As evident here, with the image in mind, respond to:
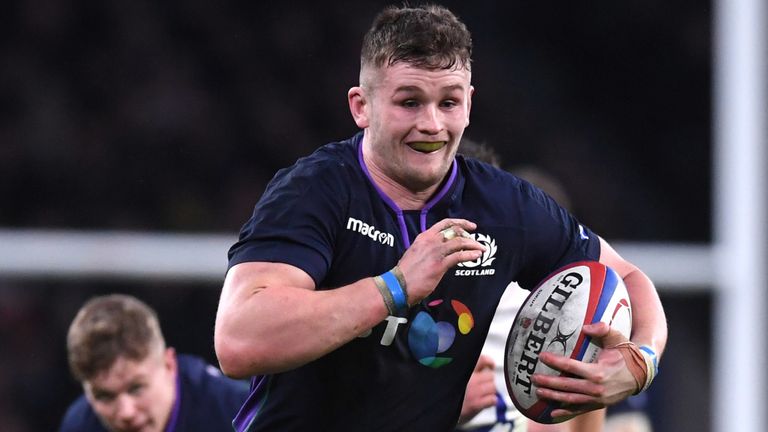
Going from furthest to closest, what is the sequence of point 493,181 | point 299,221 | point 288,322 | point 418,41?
1. point 493,181
2. point 418,41
3. point 299,221
4. point 288,322

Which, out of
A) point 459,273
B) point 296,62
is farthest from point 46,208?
point 459,273

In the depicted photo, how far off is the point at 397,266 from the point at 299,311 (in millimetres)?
296

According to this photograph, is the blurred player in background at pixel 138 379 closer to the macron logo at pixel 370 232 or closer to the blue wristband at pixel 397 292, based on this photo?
the macron logo at pixel 370 232

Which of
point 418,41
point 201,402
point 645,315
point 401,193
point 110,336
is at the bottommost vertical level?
point 201,402

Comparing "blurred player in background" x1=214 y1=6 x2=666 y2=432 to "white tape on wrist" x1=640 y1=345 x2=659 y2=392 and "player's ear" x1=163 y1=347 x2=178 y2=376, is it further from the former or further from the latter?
"player's ear" x1=163 y1=347 x2=178 y2=376

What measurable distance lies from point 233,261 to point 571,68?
7824 millimetres

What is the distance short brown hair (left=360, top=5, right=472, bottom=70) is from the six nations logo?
20.7 inches

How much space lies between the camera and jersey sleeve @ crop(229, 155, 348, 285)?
12.1ft

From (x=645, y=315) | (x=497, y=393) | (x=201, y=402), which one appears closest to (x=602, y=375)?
(x=645, y=315)

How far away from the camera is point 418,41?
12.8 feet

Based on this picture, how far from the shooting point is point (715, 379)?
10.4 metres

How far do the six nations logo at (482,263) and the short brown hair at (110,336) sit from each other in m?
2.00

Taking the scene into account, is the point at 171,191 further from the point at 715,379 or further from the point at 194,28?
the point at 715,379

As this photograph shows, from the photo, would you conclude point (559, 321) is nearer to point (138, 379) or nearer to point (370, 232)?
point (370, 232)
